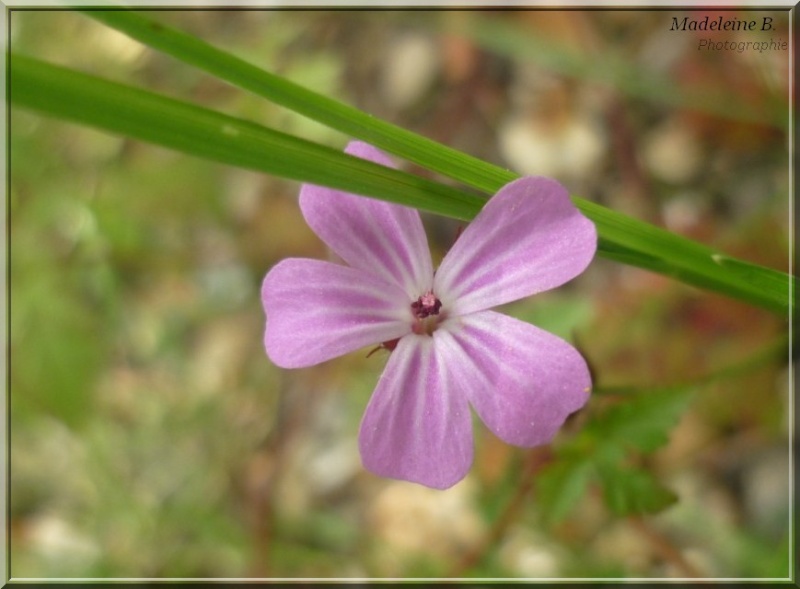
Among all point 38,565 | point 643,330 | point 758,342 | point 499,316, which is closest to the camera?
point 499,316

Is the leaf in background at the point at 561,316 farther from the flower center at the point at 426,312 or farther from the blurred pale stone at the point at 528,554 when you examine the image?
the blurred pale stone at the point at 528,554

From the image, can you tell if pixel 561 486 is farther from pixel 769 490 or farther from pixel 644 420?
pixel 769 490

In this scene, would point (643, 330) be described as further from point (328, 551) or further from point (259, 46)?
point (259, 46)

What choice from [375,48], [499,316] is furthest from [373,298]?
[375,48]

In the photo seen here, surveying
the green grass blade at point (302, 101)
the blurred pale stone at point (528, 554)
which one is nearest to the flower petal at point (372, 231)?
the green grass blade at point (302, 101)

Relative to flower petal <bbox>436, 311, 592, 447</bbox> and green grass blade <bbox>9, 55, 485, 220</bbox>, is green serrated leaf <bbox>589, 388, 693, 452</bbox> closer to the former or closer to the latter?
flower petal <bbox>436, 311, 592, 447</bbox>

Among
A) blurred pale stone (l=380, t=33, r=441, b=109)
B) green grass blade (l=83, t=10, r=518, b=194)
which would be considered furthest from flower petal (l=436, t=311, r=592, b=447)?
blurred pale stone (l=380, t=33, r=441, b=109)
